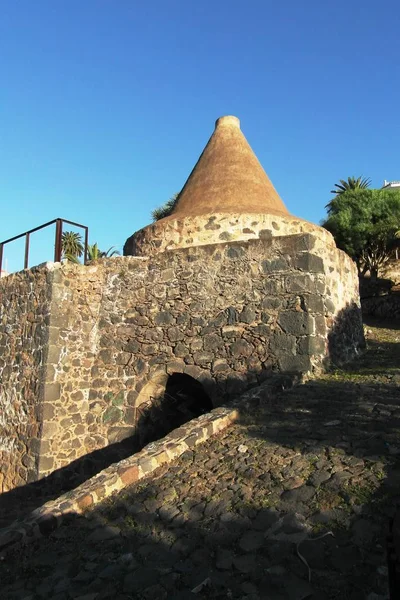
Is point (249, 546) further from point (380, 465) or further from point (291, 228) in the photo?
point (291, 228)

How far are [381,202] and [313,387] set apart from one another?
73.9 feet

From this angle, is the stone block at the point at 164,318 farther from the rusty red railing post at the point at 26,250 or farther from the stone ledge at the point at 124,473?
the rusty red railing post at the point at 26,250

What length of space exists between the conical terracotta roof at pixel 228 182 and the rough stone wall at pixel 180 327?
4.51 feet

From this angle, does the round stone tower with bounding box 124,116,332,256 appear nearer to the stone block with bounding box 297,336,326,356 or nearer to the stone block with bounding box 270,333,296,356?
the stone block with bounding box 270,333,296,356

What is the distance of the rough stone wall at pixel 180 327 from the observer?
22.0 ft

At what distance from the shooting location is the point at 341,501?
329 centimetres

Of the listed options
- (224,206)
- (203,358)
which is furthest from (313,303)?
(224,206)

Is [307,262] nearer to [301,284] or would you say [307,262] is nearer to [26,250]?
[301,284]

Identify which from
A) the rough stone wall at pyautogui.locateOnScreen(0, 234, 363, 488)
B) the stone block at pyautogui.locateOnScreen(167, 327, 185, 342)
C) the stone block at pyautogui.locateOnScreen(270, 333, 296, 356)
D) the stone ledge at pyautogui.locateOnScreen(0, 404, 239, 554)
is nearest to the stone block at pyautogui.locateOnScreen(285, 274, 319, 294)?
the rough stone wall at pyautogui.locateOnScreen(0, 234, 363, 488)

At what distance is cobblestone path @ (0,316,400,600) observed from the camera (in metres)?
2.76

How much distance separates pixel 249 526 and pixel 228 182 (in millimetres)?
6744

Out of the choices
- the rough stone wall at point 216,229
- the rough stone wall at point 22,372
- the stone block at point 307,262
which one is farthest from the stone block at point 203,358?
the rough stone wall at point 22,372

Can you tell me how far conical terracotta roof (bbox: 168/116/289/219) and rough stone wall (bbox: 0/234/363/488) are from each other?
138 centimetres

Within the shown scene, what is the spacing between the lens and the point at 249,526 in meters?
3.32
